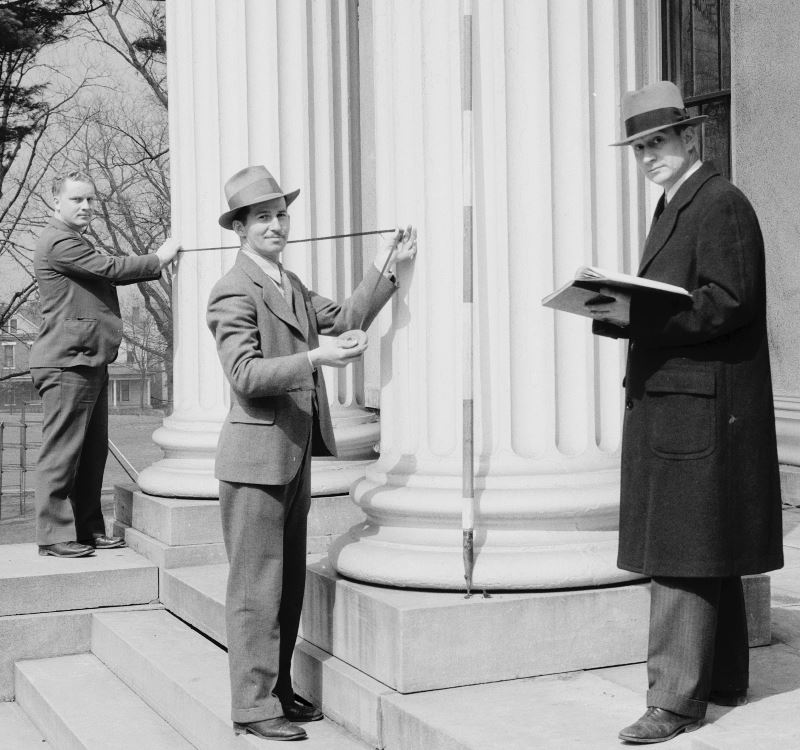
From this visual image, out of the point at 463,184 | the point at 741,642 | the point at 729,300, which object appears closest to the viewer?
the point at 729,300

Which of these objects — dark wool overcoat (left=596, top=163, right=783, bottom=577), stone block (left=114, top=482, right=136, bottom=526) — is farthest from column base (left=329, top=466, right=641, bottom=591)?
A: stone block (left=114, top=482, right=136, bottom=526)

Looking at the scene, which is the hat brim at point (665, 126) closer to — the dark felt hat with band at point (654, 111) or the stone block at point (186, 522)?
the dark felt hat with band at point (654, 111)

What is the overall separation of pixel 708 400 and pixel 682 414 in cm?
8

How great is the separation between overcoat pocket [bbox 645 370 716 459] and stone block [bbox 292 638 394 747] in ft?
4.03

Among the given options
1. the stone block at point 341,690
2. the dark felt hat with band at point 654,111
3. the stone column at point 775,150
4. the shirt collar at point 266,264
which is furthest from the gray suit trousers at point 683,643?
the stone column at point 775,150

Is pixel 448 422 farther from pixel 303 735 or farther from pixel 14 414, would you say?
pixel 14 414

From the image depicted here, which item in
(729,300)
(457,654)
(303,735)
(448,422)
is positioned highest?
(729,300)

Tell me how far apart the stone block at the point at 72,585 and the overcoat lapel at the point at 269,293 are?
2.72m

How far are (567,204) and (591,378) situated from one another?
627 millimetres

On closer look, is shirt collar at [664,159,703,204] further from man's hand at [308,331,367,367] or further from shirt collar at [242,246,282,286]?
shirt collar at [242,246,282,286]

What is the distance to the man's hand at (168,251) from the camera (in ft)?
23.0

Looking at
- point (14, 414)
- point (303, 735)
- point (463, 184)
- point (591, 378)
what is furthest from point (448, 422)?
point (14, 414)

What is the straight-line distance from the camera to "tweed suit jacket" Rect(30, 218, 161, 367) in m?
6.77

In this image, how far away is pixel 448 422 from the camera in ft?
14.9
